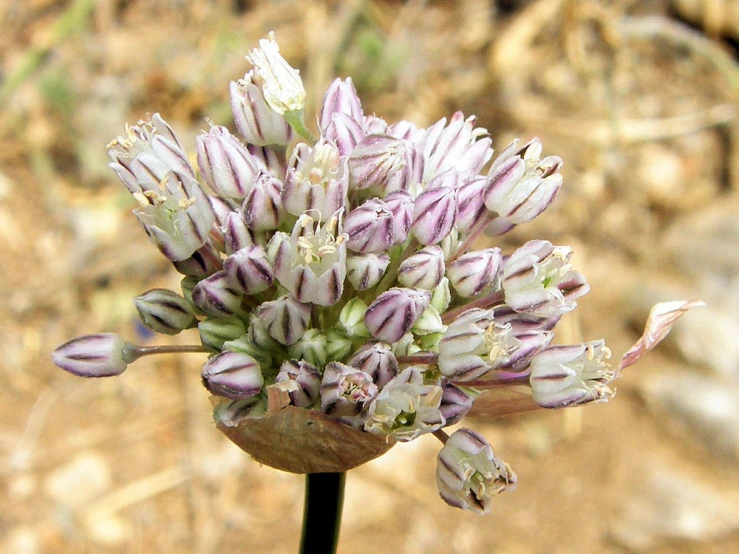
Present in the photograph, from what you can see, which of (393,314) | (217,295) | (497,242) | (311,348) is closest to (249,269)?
(217,295)

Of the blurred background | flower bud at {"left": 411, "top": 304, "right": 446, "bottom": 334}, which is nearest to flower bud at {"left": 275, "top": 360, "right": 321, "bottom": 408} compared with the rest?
flower bud at {"left": 411, "top": 304, "right": 446, "bottom": 334}

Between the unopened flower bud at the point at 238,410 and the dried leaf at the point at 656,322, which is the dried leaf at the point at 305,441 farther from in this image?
the dried leaf at the point at 656,322

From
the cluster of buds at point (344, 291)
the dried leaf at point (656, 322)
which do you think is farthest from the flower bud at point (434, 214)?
the dried leaf at point (656, 322)

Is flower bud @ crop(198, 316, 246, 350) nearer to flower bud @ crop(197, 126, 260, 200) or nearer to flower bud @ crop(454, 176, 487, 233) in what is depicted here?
flower bud @ crop(197, 126, 260, 200)

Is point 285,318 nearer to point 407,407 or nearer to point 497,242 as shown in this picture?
point 407,407

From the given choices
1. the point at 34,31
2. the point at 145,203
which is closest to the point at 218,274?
the point at 145,203

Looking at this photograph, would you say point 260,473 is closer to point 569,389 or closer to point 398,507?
point 398,507
